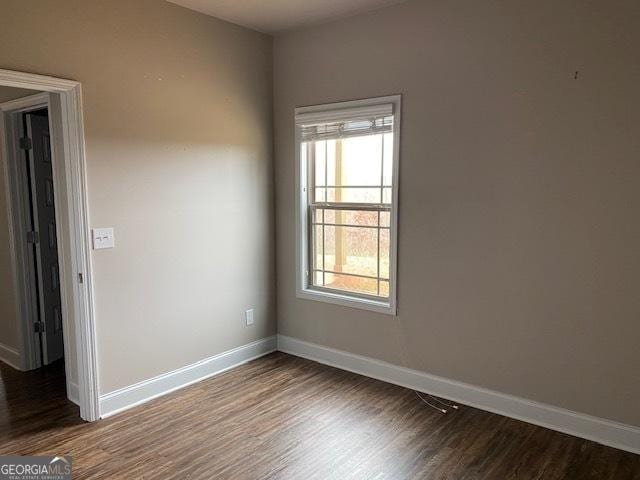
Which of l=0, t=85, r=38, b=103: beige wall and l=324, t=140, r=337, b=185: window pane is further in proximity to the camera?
l=324, t=140, r=337, b=185: window pane

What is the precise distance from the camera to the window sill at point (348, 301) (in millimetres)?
3583

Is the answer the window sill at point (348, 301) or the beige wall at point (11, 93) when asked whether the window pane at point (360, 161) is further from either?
the beige wall at point (11, 93)

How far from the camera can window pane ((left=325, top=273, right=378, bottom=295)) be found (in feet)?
12.3

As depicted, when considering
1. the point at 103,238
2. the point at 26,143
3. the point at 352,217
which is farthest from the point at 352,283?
the point at 26,143

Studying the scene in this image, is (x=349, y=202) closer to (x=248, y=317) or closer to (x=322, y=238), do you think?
(x=322, y=238)

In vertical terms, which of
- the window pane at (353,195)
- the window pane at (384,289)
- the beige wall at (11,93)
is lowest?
the window pane at (384,289)

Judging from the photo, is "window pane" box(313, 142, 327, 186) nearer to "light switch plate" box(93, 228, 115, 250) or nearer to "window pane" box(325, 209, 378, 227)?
"window pane" box(325, 209, 378, 227)

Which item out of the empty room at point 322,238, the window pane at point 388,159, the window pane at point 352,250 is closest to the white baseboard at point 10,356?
the empty room at point 322,238

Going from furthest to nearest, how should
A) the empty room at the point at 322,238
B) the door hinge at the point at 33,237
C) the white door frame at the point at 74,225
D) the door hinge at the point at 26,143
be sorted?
1. the door hinge at the point at 33,237
2. the door hinge at the point at 26,143
3. the white door frame at the point at 74,225
4. the empty room at the point at 322,238

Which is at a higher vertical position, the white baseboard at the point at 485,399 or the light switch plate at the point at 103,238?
the light switch plate at the point at 103,238

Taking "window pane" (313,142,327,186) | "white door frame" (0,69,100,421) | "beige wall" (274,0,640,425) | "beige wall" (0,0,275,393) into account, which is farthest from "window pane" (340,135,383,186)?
"white door frame" (0,69,100,421)

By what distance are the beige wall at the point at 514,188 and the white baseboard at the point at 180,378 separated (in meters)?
1.06

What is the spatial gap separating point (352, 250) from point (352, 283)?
0.28 meters

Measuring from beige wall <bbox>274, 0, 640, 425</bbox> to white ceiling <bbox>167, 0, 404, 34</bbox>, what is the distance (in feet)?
0.40
